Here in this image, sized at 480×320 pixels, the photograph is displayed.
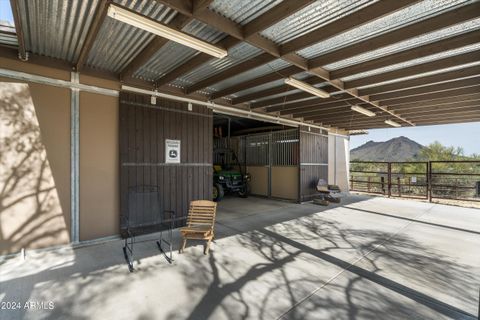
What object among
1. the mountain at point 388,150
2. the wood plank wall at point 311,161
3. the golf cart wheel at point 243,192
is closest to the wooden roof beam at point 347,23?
the wood plank wall at point 311,161

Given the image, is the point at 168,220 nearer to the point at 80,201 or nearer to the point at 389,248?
the point at 80,201

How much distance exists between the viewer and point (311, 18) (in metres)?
2.87

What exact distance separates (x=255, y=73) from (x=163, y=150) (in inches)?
95.9

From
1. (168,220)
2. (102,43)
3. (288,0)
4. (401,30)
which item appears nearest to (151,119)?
(102,43)

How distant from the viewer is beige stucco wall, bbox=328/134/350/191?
1046 centimetres

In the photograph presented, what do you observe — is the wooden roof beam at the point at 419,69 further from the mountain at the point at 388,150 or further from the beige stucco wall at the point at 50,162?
the mountain at the point at 388,150

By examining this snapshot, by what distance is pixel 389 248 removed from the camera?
4031 mm

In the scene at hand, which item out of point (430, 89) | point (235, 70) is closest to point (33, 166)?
point (235, 70)

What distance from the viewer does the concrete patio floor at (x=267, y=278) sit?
2305mm

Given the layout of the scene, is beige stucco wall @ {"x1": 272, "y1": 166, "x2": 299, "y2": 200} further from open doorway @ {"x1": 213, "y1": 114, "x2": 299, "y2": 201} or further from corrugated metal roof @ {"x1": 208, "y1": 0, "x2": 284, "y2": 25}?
corrugated metal roof @ {"x1": 208, "y1": 0, "x2": 284, "y2": 25}

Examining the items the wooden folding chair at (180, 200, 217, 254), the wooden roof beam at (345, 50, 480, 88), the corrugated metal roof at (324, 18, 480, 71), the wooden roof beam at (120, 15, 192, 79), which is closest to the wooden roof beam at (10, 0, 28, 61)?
the wooden roof beam at (120, 15, 192, 79)

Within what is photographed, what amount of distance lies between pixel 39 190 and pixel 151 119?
2167mm

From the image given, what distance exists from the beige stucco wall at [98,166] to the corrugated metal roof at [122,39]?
0.65 m

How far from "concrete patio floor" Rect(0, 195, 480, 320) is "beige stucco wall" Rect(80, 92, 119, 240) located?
0.40 meters
